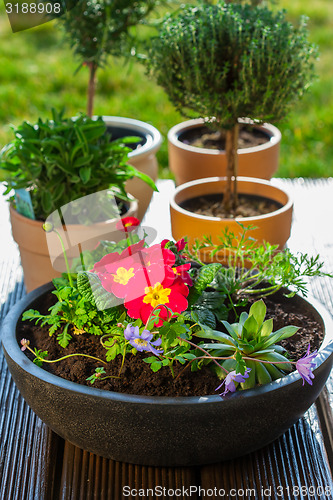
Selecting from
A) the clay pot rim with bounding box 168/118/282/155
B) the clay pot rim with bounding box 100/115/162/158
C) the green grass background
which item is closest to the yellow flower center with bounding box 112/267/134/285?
the clay pot rim with bounding box 100/115/162/158

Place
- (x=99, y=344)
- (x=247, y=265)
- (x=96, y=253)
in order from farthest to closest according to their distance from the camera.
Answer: (x=247, y=265) → (x=96, y=253) → (x=99, y=344)

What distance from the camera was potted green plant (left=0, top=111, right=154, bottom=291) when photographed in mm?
1220

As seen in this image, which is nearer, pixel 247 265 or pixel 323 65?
pixel 247 265

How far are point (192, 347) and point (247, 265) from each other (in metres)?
0.39

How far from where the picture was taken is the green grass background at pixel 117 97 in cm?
280

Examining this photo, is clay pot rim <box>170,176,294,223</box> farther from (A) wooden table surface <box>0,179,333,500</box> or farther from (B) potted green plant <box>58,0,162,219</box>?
(A) wooden table surface <box>0,179,333,500</box>

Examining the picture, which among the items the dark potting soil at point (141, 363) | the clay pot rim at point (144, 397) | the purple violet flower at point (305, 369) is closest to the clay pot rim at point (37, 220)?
the dark potting soil at point (141, 363)

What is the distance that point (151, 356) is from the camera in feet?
2.66

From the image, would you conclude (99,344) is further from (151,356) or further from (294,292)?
(294,292)

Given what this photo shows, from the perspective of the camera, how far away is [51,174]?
1252 millimetres

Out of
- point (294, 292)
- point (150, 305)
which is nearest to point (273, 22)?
point (294, 292)

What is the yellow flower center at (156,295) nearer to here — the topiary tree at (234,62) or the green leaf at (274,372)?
the green leaf at (274,372)

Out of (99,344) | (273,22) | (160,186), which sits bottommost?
(160,186)

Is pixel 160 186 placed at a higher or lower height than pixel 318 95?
higher
